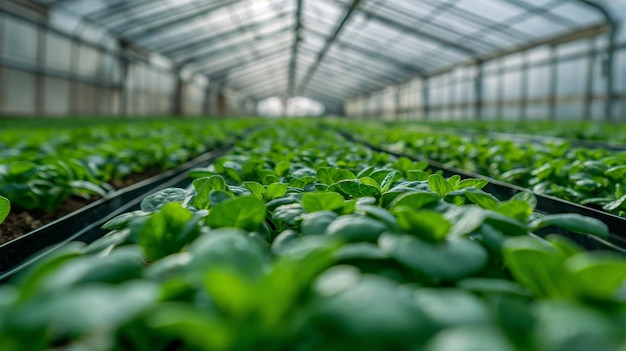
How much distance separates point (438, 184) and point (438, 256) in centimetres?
74

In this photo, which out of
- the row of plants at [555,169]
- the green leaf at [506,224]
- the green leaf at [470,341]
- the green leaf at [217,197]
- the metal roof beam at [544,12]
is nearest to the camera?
the green leaf at [470,341]

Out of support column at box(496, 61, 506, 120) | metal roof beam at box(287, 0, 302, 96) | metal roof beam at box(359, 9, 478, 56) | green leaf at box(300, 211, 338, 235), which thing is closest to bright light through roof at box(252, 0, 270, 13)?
metal roof beam at box(287, 0, 302, 96)

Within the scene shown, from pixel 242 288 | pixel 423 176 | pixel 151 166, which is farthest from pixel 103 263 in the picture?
pixel 151 166

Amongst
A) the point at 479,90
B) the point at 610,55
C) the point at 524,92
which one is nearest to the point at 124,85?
the point at 479,90

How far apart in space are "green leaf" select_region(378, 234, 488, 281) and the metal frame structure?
13269 millimetres

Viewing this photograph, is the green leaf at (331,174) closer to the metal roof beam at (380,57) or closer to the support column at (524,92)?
the support column at (524,92)

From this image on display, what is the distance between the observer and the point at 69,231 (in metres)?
Answer: 1.94

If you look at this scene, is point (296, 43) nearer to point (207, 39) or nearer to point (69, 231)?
point (207, 39)

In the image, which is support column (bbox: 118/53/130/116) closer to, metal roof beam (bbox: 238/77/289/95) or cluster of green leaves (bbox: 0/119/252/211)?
cluster of green leaves (bbox: 0/119/252/211)

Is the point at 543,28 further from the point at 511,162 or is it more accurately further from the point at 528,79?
the point at 511,162

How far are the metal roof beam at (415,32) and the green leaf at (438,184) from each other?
16.8m

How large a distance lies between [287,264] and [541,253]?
360mm

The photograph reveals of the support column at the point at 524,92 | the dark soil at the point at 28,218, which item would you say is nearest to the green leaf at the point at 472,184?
the dark soil at the point at 28,218

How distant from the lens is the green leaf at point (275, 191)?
1303 mm
